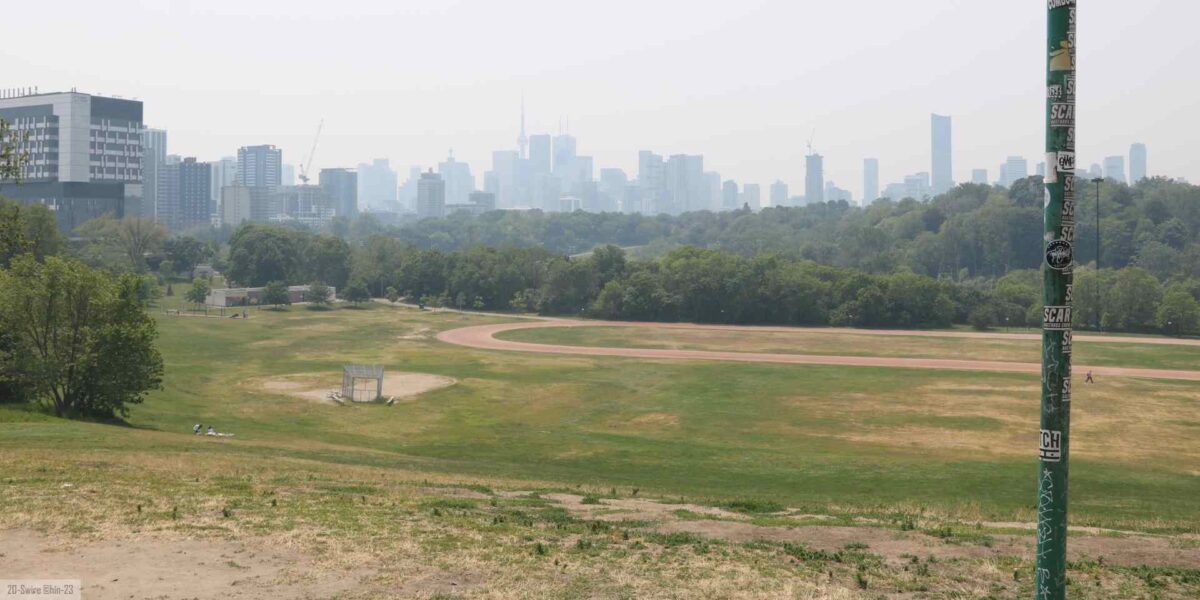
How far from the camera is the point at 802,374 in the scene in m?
67.5

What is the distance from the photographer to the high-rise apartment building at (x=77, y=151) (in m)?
180

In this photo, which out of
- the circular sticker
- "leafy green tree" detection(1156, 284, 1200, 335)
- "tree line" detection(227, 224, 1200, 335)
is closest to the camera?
the circular sticker

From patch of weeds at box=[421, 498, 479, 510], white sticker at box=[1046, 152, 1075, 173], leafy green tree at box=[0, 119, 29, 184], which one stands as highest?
leafy green tree at box=[0, 119, 29, 184]

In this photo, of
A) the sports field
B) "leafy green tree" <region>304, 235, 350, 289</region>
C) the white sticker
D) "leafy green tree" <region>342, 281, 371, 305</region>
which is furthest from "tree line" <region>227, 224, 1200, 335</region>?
the white sticker

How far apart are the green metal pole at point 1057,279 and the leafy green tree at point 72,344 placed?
41.2 m

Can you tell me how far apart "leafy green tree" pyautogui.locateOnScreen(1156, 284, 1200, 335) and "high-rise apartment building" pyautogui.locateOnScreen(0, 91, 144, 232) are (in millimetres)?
169287

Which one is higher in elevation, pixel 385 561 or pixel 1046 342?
pixel 1046 342

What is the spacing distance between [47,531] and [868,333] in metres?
90.0

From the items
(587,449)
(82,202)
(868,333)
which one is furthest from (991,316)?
(82,202)

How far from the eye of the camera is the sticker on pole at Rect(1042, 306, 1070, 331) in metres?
9.25

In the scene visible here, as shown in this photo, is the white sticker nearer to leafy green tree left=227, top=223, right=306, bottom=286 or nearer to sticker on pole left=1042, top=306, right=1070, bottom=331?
sticker on pole left=1042, top=306, right=1070, bottom=331

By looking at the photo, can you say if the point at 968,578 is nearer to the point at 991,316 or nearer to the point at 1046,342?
the point at 1046,342

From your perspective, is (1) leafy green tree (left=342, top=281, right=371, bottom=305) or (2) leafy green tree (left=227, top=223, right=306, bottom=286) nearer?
(1) leafy green tree (left=342, top=281, right=371, bottom=305)

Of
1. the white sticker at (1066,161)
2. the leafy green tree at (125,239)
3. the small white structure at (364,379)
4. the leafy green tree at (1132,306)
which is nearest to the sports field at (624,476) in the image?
the small white structure at (364,379)
